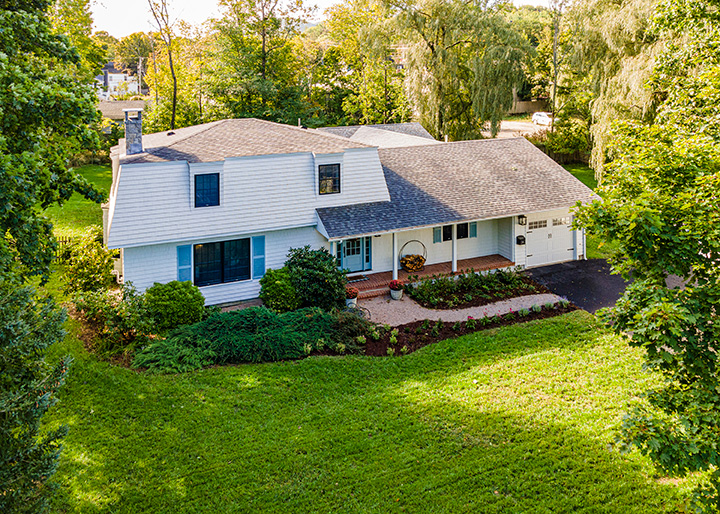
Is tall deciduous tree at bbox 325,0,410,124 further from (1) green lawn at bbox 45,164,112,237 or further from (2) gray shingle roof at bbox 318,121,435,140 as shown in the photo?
(1) green lawn at bbox 45,164,112,237

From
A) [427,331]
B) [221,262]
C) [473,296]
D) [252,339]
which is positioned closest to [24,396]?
[252,339]

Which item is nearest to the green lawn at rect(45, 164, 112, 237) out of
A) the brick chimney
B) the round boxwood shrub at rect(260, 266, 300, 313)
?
the brick chimney

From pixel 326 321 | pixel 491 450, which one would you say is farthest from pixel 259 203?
pixel 491 450

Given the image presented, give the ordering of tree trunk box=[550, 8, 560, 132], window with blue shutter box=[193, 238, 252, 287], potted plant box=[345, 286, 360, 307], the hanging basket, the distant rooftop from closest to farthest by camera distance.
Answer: window with blue shutter box=[193, 238, 252, 287] < potted plant box=[345, 286, 360, 307] < the hanging basket < tree trunk box=[550, 8, 560, 132] < the distant rooftop

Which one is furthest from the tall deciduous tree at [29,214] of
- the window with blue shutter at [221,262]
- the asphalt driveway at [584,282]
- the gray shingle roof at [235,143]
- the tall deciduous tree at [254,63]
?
the tall deciduous tree at [254,63]

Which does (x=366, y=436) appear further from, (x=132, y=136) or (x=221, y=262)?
(x=132, y=136)

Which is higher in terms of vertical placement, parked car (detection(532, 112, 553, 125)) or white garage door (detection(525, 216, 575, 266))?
parked car (detection(532, 112, 553, 125))
